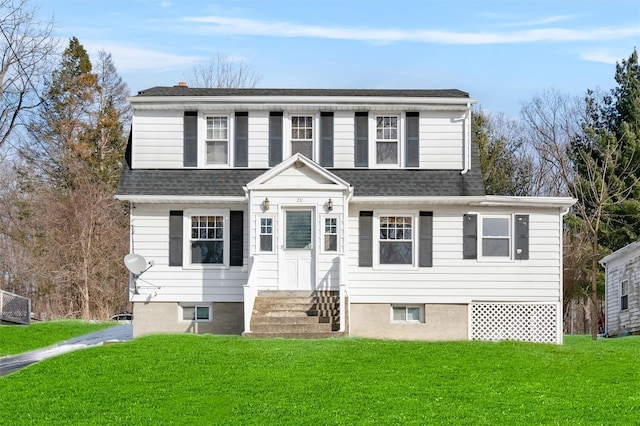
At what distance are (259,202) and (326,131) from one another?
2846 millimetres

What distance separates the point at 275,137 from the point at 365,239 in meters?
3.53

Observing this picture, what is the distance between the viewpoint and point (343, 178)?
88.5ft

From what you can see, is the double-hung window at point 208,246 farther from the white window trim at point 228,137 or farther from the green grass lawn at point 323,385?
the green grass lawn at point 323,385

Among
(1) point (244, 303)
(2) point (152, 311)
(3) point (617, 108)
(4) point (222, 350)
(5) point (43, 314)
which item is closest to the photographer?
(4) point (222, 350)

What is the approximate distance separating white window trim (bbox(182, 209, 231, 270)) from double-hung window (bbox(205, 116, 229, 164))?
4.69ft

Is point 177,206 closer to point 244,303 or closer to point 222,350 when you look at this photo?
point 244,303

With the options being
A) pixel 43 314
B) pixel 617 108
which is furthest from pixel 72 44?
pixel 617 108

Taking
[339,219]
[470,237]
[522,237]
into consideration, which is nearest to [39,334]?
[339,219]

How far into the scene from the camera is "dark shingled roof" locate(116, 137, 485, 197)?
87.3 feet

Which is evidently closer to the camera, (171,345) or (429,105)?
(171,345)

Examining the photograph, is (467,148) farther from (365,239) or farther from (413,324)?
(413,324)

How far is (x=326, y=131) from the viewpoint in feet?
89.6

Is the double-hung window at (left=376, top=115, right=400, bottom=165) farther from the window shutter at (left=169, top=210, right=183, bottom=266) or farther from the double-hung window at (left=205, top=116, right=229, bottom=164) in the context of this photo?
the window shutter at (left=169, top=210, right=183, bottom=266)

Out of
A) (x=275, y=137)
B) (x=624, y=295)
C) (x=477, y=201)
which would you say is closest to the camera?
(x=477, y=201)
